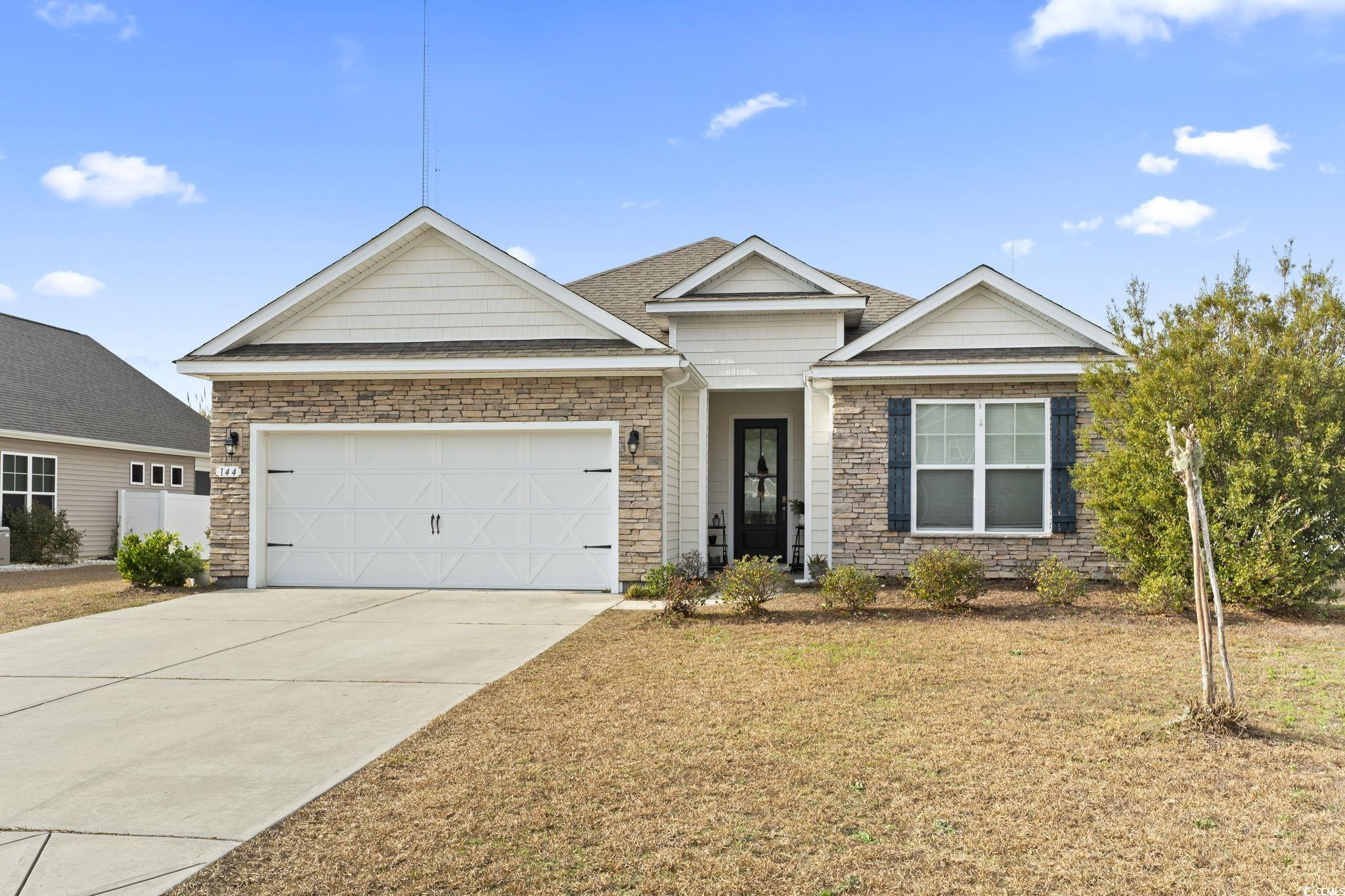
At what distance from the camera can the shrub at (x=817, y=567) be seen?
12.7 m

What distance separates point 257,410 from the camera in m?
12.7

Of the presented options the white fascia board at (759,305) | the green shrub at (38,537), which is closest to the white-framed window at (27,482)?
the green shrub at (38,537)

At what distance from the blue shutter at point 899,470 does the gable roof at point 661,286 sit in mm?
2186

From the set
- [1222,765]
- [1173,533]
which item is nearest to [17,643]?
[1222,765]

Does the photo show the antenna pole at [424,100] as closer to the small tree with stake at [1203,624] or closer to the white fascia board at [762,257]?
the white fascia board at [762,257]

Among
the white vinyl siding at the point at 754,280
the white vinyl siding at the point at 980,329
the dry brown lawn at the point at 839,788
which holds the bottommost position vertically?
the dry brown lawn at the point at 839,788

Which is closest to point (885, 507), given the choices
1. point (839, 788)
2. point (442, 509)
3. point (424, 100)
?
point (442, 509)

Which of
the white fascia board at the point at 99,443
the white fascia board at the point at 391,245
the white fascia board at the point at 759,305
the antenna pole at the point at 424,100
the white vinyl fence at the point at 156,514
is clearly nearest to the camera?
the white fascia board at the point at 391,245

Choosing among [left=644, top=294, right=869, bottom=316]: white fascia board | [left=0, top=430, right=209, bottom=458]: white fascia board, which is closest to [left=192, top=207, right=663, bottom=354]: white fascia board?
[left=644, top=294, right=869, bottom=316]: white fascia board

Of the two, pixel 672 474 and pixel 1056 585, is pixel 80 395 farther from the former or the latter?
pixel 1056 585

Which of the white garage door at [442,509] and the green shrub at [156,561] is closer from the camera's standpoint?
the white garage door at [442,509]

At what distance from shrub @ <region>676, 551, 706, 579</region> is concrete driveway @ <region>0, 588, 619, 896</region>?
7.22 ft

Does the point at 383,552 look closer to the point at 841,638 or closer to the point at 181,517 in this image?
the point at 841,638

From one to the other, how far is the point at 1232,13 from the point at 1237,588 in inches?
304
